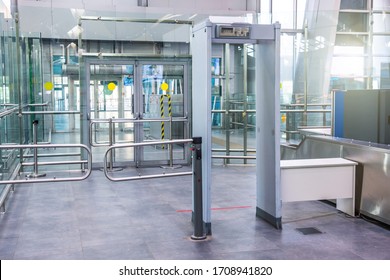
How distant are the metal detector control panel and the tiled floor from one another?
191cm

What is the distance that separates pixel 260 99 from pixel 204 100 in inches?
31.9

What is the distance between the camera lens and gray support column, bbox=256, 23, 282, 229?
498 cm

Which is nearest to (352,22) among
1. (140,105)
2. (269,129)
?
(140,105)

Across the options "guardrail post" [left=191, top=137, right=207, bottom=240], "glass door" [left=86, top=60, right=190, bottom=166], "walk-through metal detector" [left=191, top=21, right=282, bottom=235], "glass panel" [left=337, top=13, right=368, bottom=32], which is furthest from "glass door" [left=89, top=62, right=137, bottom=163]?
"glass panel" [left=337, top=13, right=368, bottom=32]

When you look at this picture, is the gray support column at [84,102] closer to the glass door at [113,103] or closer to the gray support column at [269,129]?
the glass door at [113,103]

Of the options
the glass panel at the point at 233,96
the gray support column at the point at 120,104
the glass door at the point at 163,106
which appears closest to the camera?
the gray support column at the point at 120,104

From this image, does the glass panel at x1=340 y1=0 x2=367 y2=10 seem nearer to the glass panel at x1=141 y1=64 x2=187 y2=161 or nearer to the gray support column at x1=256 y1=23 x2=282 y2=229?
the glass panel at x1=141 y1=64 x2=187 y2=161

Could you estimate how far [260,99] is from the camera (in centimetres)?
534

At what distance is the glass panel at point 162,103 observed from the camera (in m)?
9.46

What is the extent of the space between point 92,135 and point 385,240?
19.6 ft

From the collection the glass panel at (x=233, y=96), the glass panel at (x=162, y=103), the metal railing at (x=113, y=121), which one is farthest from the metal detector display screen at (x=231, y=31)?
the glass panel at (x=233, y=96)

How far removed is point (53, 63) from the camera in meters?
9.12

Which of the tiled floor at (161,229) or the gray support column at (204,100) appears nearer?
the tiled floor at (161,229)

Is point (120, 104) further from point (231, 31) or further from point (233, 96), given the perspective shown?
point (231, 31)
